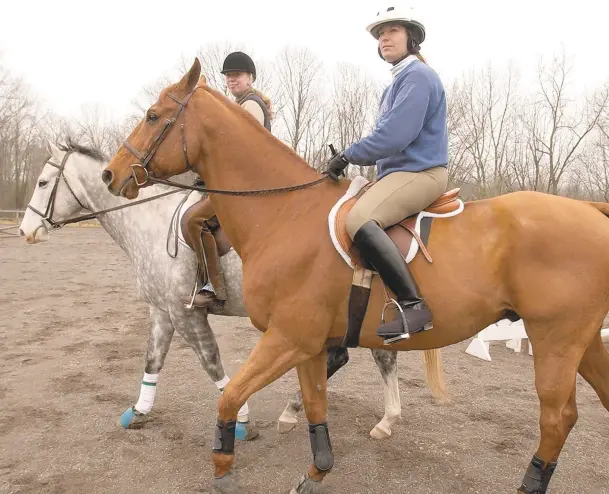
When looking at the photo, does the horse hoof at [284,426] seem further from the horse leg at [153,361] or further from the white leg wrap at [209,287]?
the white leg wrap at [209,287]

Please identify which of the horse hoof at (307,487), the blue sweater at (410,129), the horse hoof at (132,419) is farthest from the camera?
the horse hoof at (132,419)

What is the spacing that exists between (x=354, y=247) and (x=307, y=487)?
172 cm

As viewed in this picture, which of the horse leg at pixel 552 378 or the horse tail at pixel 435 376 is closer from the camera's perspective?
the horse leg at pixel 552 378

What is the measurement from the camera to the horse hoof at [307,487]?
11.1 ft

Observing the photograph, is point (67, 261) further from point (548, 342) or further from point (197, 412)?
point (548, 342)

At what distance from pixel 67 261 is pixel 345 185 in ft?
50.4

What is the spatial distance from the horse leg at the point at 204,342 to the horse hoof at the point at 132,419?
0.82m

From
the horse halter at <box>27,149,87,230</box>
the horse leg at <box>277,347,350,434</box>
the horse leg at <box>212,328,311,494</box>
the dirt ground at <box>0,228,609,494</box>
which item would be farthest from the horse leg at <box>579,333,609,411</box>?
the horse halter at <box>27,149,87,230</box>

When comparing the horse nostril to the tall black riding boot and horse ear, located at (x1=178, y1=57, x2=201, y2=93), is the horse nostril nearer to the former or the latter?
horse ear, located at (x1=178, y1=57, x2=201, y2=93)

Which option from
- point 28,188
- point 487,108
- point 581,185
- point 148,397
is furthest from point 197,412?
point 28,188

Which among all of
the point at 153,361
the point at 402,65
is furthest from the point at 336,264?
the point at 153,361

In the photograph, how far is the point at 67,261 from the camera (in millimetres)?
16297

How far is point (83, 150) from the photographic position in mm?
4676

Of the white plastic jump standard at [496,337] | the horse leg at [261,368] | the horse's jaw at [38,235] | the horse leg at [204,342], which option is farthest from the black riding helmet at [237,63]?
the white plastic jump standard at [496,337]
